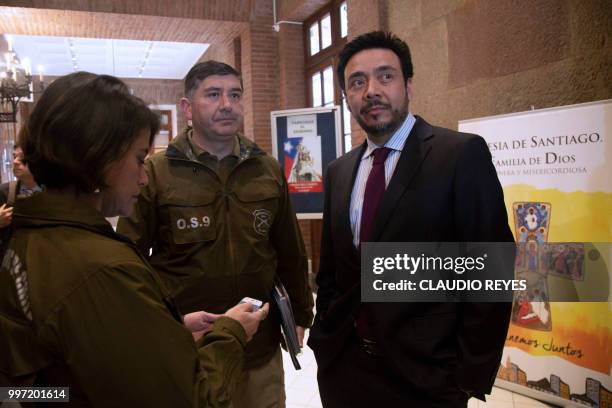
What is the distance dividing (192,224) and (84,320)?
105 centimetres

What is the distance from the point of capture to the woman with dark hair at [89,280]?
776 mm

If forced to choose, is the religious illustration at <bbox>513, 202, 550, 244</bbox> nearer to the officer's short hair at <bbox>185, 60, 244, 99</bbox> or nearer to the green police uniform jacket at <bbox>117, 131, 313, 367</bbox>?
the green police uniform jacket at <bbox>117, 131, 313, 367</bbox>

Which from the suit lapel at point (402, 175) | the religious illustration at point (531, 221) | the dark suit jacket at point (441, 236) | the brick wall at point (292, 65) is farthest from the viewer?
the brick wall at point (292, 65)

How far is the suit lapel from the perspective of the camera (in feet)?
4.88

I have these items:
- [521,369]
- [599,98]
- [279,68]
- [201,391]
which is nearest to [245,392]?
[201,391]

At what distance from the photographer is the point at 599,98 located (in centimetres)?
254

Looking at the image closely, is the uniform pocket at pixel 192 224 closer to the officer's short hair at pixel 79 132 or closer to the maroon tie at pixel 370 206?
the maroon tie at pixel 370 206

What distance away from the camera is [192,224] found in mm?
1816

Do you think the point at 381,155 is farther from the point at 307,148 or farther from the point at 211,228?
the point at 307,148

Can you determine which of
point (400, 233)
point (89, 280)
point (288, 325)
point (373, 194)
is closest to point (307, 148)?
point (288, 325)

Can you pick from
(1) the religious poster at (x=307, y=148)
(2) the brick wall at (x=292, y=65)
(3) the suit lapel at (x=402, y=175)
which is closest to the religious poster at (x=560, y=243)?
(3) the suit lapel at (x=402, y=175)

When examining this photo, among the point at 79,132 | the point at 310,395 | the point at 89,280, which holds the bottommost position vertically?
the point at 310,395

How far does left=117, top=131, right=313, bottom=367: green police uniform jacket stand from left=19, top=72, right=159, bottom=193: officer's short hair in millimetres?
925

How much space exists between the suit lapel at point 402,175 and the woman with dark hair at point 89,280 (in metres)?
0.72
